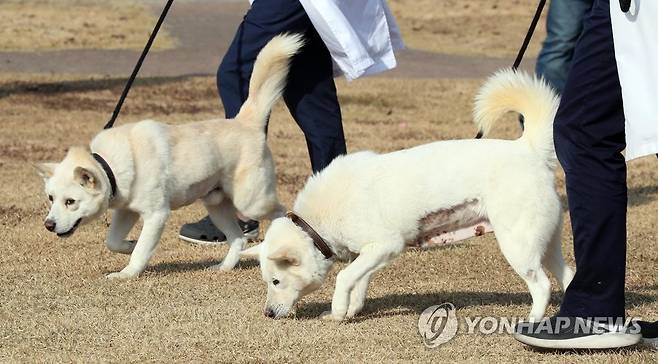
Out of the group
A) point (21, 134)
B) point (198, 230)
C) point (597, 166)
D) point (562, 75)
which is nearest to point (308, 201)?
point (597, 166)

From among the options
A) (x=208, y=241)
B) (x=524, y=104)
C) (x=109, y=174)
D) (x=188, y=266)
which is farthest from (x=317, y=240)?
(x=208, y=241)

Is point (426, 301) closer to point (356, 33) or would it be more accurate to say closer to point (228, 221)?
point (228, 221)

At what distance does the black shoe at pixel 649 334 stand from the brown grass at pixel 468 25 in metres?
12.8

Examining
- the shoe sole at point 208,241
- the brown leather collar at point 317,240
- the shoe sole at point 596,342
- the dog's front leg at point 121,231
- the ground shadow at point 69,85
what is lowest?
the ground shadow at point 69,85

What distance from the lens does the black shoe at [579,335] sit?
3.67 meters

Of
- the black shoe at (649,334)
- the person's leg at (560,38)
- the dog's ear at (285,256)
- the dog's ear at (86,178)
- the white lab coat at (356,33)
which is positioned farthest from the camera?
the person's leg at (560,38)

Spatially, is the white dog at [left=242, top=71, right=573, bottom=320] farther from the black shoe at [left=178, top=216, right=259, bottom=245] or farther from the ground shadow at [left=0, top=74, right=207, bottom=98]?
the ground shadow at [left=0, top=74, right=207, bottom=98]

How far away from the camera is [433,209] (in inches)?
165

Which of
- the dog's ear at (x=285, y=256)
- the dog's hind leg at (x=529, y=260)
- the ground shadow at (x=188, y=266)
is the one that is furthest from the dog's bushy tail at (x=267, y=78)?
the dog's hind leg at (x=529, y=260)

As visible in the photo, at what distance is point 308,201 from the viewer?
4.33 m

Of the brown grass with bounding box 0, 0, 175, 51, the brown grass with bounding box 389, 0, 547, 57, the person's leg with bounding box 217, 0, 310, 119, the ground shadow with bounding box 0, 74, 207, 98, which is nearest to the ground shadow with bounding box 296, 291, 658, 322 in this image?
the person's leg with bounding box 217, 0, 310, 119

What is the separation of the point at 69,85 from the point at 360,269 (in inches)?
331

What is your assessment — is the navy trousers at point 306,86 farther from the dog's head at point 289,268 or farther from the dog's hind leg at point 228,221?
the dog's head at point 289,268

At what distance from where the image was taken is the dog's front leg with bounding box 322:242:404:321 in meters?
4.17
